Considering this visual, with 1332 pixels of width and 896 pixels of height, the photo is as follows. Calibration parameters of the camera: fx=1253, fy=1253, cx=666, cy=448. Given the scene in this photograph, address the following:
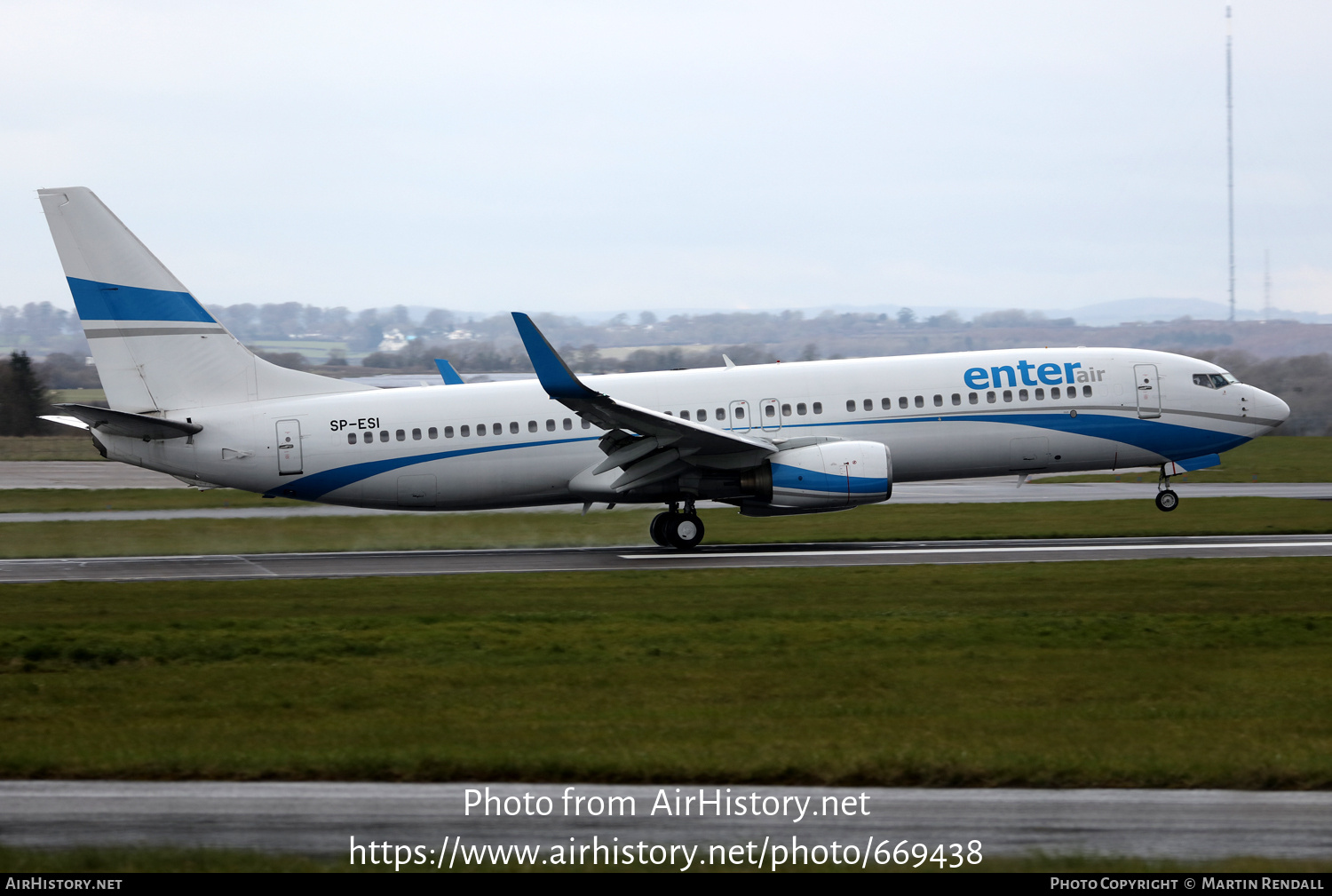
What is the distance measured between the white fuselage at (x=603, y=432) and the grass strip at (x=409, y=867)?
18612 millimetres

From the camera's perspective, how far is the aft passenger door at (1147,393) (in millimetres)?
27578

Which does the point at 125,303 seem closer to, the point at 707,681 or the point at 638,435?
the point at 638,435

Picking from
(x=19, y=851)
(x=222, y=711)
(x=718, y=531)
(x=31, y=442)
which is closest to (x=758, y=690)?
(x=222, y=711)

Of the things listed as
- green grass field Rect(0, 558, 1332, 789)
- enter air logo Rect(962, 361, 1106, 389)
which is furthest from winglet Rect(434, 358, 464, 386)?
enter air logo Rect(962, 361, 1106, 389)

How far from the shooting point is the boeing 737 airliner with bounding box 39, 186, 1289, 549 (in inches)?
1049

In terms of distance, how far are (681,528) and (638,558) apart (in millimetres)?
1362

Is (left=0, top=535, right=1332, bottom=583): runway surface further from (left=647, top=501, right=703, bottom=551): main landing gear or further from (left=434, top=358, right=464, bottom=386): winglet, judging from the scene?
(left=434, top=358, right=464, bottom=386): winglet

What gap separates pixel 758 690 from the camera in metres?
13.2

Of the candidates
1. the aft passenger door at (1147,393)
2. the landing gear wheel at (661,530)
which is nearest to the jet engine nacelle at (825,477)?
the landing gear wheel at (661,530)

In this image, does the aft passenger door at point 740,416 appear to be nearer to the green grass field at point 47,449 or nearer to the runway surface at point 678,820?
the runway surface at point 678,820

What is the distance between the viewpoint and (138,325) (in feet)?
88.2
